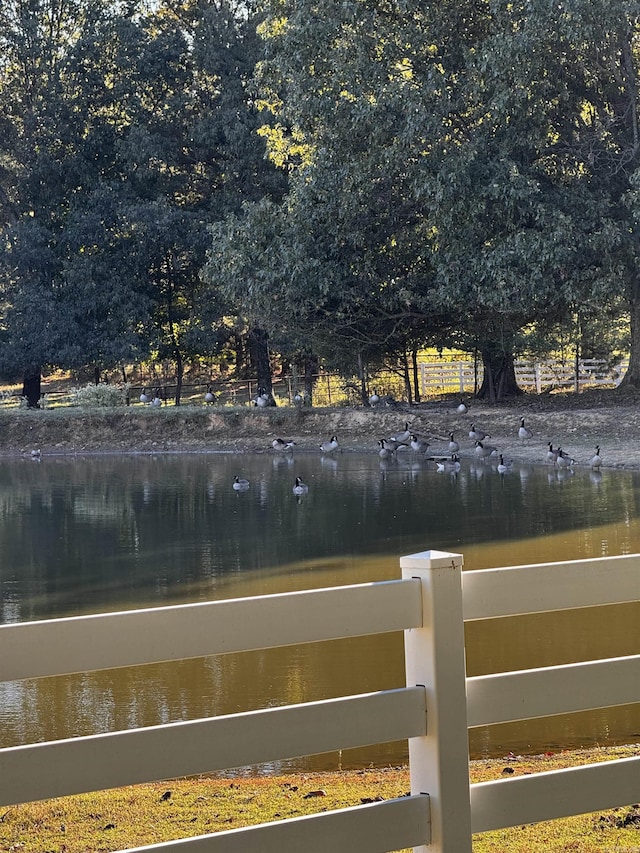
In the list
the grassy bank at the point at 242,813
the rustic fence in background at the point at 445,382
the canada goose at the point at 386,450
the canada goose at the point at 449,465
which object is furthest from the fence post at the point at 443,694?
the rustic fence in background at the point at 445,382

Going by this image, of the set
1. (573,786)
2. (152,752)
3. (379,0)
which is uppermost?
(379,0)

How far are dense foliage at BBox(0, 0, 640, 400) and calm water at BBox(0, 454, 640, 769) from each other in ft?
19.1

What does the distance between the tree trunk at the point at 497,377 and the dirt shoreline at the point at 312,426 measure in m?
0.93

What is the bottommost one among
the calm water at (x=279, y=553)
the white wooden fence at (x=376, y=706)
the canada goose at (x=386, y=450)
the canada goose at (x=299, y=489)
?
the calm water at (x=279, y=553)

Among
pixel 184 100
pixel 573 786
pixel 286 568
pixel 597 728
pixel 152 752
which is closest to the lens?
pixel 152 752

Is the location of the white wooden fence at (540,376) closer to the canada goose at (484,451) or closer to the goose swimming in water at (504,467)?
the canada goose at (484,451)

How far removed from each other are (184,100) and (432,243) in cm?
1196

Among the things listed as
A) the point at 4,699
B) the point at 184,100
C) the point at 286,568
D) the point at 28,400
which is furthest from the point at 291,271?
the point at 4,699

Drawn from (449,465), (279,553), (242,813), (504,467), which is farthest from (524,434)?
(242,813)

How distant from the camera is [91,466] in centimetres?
2917

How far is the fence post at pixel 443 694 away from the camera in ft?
10.5

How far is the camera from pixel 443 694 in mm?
3236

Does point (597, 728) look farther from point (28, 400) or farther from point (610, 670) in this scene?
point (28, 400)

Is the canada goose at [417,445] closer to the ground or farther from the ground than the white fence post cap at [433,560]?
closer to the ground
